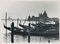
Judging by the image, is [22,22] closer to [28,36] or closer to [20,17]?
[20,17]

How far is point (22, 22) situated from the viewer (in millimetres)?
1318

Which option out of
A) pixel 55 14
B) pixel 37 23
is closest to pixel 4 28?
pixel 37 23

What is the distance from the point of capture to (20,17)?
1.33m

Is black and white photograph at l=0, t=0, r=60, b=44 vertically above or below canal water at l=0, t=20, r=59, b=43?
above

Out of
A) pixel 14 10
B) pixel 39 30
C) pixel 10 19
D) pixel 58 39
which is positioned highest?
pixel 14 10

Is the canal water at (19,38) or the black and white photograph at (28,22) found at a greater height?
the black and white photograph at (28,22)

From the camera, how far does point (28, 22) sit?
1.33 m

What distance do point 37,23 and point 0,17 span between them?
1.37 ft

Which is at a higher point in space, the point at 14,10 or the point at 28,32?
the point at 14,10

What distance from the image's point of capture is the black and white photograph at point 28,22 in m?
1.32

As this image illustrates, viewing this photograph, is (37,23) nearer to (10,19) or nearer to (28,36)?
(28,36)

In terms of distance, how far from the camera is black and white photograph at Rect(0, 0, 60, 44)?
4.33 ft

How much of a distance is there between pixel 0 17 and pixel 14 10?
0.17 metres

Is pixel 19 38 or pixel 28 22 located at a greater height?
pixel 28 22
